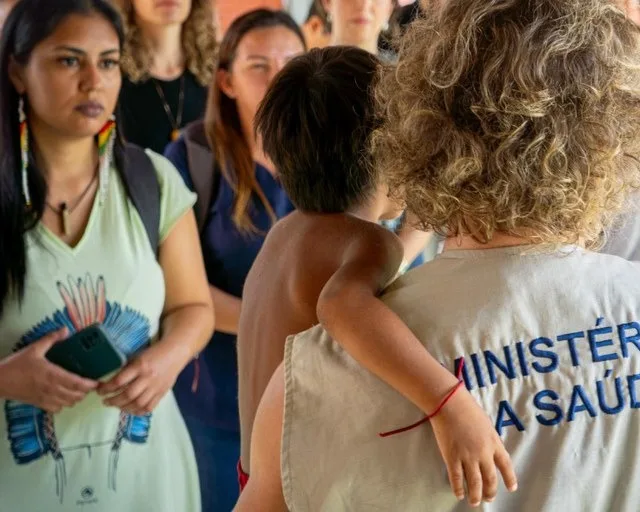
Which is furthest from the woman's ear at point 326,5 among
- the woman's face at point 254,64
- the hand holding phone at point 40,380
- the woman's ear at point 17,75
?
the hand holding phone at point 40,380

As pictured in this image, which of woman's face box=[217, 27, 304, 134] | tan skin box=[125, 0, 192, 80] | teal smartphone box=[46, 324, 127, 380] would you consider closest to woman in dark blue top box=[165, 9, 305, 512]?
woman's face box=[217, 27, 304, 134]

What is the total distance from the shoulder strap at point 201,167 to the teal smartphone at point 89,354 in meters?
0.45

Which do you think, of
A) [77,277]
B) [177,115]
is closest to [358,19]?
[177,115]

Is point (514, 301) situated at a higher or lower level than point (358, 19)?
lower

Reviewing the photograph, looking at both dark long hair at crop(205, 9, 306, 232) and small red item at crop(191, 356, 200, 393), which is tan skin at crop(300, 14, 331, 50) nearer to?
dark long hair at crop(205, 9, 306, 232)

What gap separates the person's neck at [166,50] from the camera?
6.66 feet

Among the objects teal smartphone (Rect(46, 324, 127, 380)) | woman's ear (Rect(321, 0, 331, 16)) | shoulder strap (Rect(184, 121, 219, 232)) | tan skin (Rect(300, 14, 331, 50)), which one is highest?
woman's ear (Rect(321, 0, 331, 16))

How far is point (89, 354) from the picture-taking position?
175 centimetres

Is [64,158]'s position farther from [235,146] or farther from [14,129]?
[235,146]

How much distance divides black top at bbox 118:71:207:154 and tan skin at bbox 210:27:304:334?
7 cm

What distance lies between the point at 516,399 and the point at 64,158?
4.20ft

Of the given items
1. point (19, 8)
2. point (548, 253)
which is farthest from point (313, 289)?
point (19, 8)

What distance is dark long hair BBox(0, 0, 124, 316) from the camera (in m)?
1.77

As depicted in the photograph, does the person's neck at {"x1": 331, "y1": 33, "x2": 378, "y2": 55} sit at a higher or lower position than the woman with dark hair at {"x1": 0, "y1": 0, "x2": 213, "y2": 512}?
higher
